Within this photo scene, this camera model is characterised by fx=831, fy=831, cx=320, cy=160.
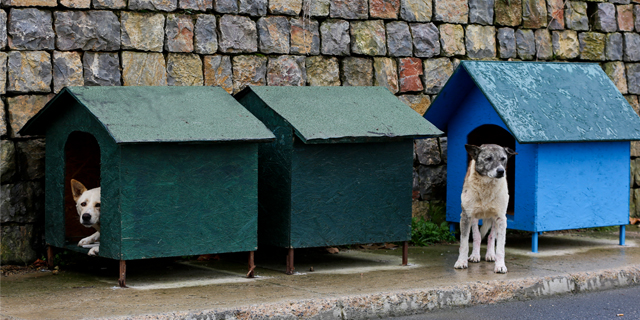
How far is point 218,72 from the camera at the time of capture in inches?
305

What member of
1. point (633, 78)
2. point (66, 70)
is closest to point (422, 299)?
point (66, 70)

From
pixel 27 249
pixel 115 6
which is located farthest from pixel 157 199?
pixel 115 6

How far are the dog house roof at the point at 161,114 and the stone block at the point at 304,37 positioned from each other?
5.19 ft

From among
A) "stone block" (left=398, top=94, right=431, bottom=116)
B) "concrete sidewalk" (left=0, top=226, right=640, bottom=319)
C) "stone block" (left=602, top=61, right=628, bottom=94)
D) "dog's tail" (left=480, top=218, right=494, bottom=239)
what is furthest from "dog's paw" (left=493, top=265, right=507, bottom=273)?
"stone block" (left=602, top=61, right=628, bottom=94)

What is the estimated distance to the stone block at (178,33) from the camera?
7.51m

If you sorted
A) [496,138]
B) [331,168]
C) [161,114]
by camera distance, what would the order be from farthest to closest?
[496,138] < [331,168] < [161,114]

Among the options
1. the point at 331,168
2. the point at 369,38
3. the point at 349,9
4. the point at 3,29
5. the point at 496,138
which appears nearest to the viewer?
the point at 331,168

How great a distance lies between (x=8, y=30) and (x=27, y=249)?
1.82 meters

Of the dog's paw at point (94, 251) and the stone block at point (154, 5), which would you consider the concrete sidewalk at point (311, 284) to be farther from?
the stone block at point (154, 5)

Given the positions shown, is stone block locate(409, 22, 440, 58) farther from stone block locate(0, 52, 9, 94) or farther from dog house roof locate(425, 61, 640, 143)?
stone block locate(0, 52, 9, 94)

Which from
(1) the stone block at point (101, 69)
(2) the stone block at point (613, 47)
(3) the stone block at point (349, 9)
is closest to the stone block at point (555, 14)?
(2) the stone block at point (613, 47)

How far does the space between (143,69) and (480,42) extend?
384 cm

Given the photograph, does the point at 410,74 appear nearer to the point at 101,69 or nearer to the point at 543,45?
the point at 543,45

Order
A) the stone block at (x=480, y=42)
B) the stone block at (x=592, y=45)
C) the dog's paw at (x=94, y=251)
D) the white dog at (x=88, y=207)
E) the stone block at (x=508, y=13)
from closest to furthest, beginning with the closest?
the dog's paw at (x=94, y=251) → the white dog at (x=88, y=207) → the stone block at (x=480, y=42) → the stone block at (x=508, y=13) → the stone block at (x=592, y=45)
